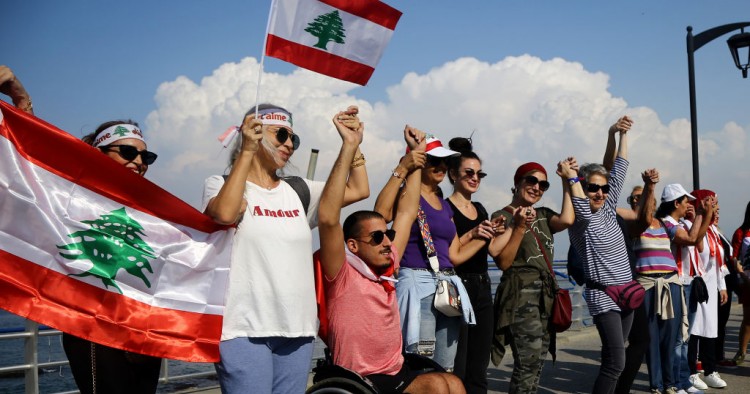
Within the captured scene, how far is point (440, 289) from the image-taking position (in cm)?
555

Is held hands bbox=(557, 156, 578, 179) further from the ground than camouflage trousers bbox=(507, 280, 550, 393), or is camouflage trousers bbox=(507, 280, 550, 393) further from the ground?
held hands bbox=(557, 156, 578, 179)

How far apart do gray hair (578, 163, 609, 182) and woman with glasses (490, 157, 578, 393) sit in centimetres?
36

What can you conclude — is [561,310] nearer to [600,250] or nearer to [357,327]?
[600,250]

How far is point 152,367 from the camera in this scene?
12.7ft

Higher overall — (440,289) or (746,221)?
(746,221)

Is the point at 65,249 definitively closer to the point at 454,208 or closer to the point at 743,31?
the point at 454,208

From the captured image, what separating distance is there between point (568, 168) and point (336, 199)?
2.94 metres

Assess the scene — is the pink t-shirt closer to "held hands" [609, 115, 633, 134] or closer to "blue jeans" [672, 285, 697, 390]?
"held hands" [609, 115, 633, 134]

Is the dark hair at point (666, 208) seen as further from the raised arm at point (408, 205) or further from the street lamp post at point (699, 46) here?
the street lamp post at point (699, 46)

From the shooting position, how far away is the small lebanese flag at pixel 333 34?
4445 mm

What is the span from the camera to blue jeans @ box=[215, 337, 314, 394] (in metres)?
3.72

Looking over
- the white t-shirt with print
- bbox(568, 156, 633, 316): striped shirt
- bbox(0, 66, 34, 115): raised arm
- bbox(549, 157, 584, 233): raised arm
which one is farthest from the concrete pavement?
bbox(0, 66, 34, 115): raised arm

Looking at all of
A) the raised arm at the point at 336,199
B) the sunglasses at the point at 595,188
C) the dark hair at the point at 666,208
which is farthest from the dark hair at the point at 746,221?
the raised arm at the point at 336,199

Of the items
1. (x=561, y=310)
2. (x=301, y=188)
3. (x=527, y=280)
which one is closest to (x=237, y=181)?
(x=301, y=188)
